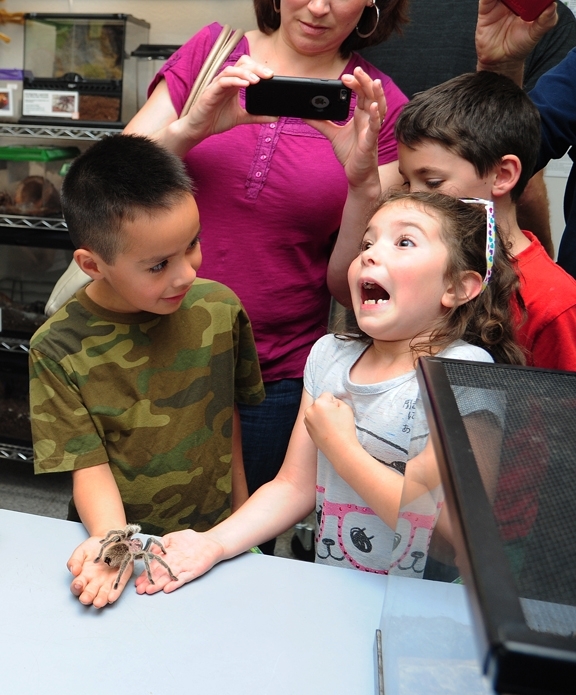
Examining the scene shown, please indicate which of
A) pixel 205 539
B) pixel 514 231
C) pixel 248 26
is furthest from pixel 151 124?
pixel 248 26

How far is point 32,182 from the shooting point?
2.22 meters

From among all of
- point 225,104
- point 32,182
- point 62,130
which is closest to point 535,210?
point 225,104

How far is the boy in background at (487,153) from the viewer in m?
1.06

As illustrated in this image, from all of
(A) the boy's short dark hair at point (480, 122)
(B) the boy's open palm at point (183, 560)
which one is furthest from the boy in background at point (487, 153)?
(B) the boy's open palm at point (183, 560)

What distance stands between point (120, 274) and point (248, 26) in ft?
5.67

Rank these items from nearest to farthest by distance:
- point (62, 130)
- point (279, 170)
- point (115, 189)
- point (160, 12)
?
point (115, 189) < point (279, 170) < point (62, 130) < point (160, 12)

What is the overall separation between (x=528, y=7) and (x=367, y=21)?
32cm

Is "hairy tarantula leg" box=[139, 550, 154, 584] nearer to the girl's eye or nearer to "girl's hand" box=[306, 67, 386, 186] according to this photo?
the girl's eye

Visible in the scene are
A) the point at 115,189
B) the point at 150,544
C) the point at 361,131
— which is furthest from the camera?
the point at 361,131

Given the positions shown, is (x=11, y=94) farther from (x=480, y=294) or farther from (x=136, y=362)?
(x=480, y=294)

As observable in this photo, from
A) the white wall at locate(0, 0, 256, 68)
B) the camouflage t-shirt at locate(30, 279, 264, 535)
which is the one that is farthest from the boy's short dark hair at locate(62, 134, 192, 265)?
the white wall at locate(0, 0, 256, 68)

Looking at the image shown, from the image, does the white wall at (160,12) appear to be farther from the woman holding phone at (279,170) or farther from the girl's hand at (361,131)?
the girl's hand at (361,131)

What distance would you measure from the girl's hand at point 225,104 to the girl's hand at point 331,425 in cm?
52

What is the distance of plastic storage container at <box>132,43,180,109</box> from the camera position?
208 centimetres
